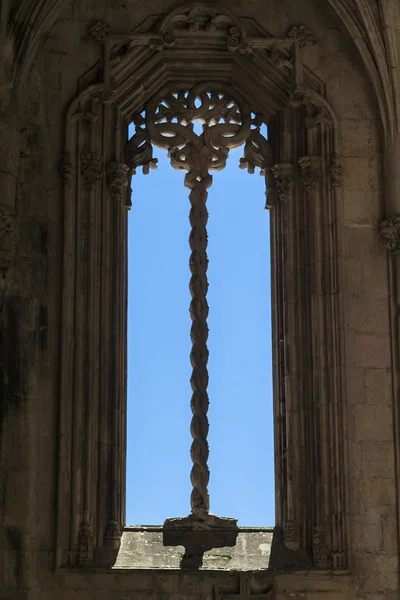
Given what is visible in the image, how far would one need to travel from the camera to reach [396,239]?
17422 millimetres

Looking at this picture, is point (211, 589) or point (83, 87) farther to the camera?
point (83, 87)

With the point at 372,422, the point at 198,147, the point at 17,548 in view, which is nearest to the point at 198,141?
the point at 198,147

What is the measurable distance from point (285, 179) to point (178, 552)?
4.00 m

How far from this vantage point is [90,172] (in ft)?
58.4

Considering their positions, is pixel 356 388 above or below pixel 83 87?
below

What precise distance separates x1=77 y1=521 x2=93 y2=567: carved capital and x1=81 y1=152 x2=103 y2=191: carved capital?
3.51 meters

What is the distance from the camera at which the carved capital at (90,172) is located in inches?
700

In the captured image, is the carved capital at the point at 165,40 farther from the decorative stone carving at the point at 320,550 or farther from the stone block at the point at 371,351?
the decorative stone carving at the point at 320,550

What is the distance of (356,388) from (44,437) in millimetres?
3093

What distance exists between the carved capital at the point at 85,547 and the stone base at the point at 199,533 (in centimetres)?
76

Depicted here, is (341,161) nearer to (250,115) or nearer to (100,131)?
Result: (250,115)

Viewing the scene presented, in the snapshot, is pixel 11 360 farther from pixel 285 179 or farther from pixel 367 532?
pixel 367 532

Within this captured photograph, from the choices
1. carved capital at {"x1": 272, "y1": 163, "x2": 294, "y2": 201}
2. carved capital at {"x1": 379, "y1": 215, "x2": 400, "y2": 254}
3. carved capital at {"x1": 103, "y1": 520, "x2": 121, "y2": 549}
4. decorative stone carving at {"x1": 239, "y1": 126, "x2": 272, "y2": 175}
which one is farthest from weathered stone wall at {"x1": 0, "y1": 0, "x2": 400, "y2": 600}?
decorative stone carving at {"x1": 239, "y1": 126, "x2": 272, "y2": 175}

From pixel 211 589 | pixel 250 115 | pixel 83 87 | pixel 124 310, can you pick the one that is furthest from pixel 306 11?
pixel 211 589
